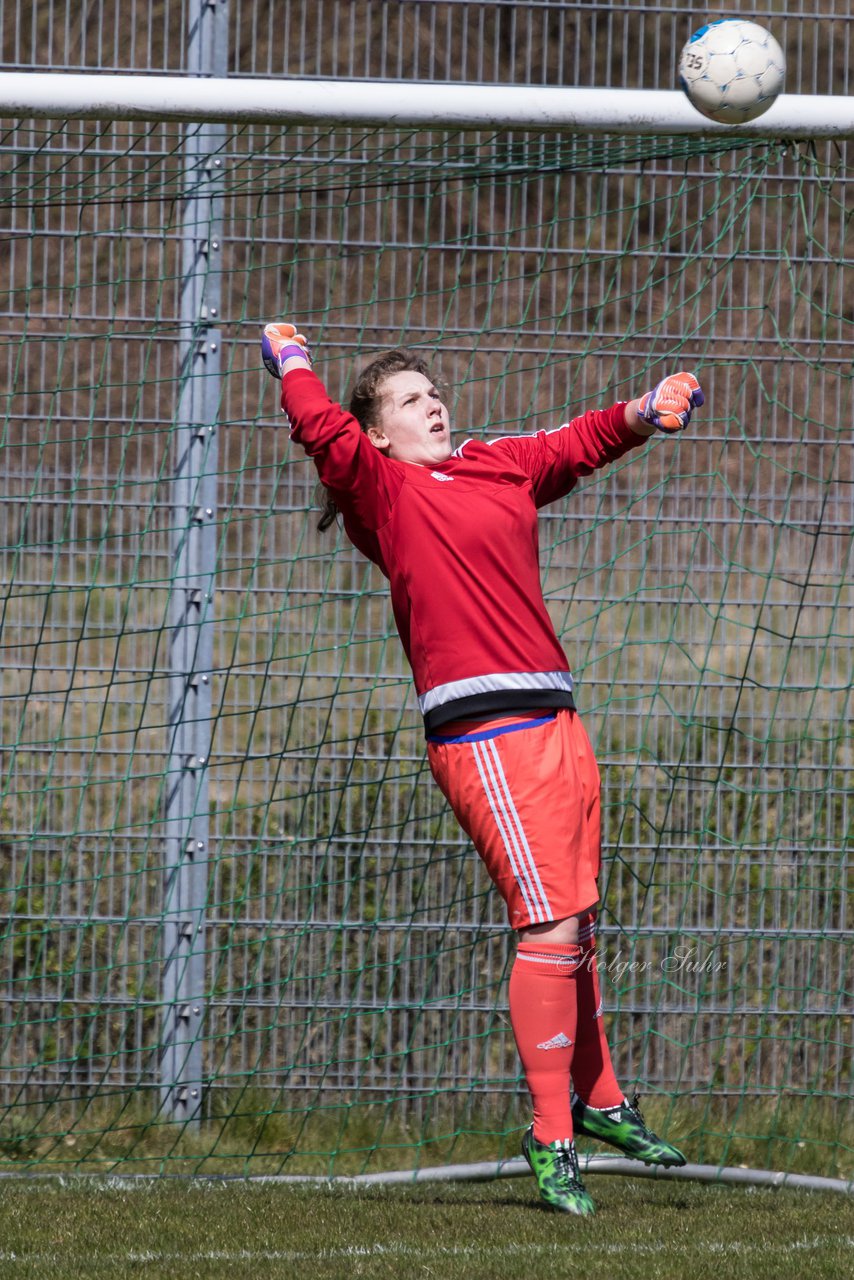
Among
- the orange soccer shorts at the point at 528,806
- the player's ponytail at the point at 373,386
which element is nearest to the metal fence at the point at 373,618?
the player's ponytail at the point at 373,386

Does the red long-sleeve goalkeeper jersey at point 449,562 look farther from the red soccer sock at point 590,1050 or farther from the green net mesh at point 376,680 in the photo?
the green net mesh at point 376,680

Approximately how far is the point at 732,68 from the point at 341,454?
3.97 feet

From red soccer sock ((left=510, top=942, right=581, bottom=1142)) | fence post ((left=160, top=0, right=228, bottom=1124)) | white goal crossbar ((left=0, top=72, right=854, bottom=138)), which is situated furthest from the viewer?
fence post ((left=160, top=0, right=228, bottom=1124))

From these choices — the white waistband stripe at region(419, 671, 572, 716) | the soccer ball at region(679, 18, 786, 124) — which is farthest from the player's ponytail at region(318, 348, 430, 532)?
the soccer ball at region(679, 18, 786, 124)

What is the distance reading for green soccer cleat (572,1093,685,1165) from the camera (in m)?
3.21

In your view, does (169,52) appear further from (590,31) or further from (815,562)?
(815,562)

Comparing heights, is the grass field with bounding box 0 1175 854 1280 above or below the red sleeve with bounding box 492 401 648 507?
below

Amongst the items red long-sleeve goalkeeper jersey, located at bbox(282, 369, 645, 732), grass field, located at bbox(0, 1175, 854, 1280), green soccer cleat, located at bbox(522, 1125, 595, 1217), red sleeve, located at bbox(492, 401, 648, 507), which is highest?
red sleeve, located at bbox(492, 401, 648, 507)

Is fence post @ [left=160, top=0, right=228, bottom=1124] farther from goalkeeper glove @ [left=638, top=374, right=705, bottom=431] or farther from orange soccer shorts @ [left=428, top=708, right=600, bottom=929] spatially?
goalkeeper glove @ [left=638, top=374, right=705, bottom=431]

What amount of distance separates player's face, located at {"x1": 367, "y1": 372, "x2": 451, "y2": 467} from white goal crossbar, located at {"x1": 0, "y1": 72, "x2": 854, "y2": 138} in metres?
0.67

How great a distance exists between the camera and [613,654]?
4.97m

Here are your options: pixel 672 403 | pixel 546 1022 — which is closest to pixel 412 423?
pixel 672 403

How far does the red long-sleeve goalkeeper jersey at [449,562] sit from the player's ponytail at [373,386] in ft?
0.51

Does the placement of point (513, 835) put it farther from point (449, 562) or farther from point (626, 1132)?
point (626, 1132)
